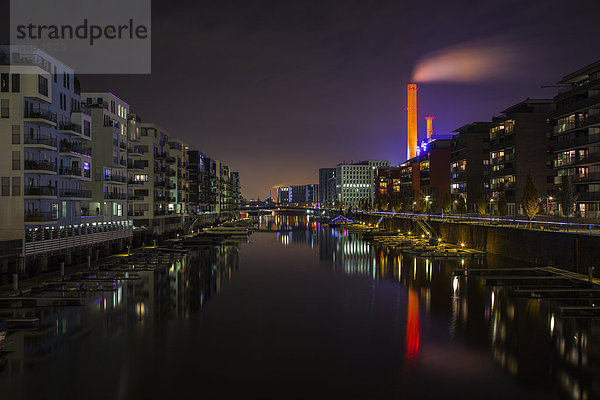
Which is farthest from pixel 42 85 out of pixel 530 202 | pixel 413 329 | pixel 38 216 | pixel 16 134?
pixel 530 202

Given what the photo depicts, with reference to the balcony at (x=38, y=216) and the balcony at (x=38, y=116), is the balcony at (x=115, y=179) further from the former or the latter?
the balcony at (x=38, y=216)

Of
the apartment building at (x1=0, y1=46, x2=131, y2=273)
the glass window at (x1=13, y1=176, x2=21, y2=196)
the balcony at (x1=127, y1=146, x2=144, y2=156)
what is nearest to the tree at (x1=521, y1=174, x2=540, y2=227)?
the apartment building at (x1=0, y1=46, x2=131, y2=273)

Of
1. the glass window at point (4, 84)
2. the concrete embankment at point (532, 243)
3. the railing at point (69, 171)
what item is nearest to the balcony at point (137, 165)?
the railing at point (69, 171)

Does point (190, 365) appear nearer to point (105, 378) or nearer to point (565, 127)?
point (105, 378)

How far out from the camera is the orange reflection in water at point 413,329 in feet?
71.4

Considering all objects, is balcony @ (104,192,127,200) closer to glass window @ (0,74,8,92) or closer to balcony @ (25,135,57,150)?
balcony @ (25,135,57,150)

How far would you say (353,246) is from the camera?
82062 mm

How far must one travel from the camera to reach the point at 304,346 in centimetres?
2261

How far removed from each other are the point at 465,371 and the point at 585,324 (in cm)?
1178

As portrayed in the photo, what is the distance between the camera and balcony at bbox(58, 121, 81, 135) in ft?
157

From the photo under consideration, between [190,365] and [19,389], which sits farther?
[190,365]

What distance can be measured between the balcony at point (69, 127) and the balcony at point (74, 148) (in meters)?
1.31

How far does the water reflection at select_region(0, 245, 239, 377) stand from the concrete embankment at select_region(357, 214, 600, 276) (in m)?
34.3

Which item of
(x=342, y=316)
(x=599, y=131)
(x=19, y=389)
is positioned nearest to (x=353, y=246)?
(x=599, y=131)
